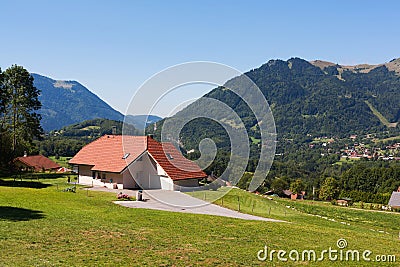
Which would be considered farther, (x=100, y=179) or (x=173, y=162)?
(x=100, y=179)

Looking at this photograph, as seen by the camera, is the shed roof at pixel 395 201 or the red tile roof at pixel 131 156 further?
the shed roof at pixel 395 201

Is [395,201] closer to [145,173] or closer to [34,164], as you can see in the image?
[145,173]

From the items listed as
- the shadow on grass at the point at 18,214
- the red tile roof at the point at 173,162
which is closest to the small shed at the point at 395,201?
the red tile roof at the point at 173,162

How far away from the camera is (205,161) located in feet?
130

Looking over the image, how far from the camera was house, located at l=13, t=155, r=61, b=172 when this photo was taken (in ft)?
190

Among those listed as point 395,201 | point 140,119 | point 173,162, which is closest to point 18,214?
point 140,119

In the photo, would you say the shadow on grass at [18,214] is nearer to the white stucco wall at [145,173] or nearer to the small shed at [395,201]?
the white stucco wall at [145,173]

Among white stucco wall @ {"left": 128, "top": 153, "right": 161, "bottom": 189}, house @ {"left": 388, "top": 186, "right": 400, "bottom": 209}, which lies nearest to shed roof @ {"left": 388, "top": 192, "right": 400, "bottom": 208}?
house @ {"left": 388, "top": 186, "right": 400, "bottom": 209}

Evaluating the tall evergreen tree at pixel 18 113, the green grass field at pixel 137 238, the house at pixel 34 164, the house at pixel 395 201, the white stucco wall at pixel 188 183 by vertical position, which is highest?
the tall evergreen tree at pixel 18 113

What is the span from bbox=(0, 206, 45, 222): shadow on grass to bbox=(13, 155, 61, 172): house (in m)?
36.8

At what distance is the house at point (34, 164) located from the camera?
190ft

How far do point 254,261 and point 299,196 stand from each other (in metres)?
88.3

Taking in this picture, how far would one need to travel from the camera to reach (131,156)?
129 feet

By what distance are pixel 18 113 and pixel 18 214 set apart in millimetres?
34329
